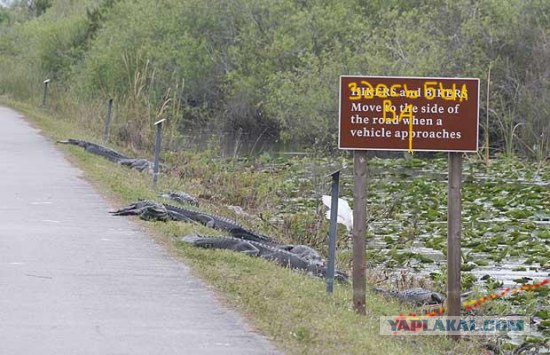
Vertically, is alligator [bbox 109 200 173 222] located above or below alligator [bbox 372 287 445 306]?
above

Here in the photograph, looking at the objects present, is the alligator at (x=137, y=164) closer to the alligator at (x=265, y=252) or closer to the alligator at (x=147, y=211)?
the alligator at (x=147, y=211)

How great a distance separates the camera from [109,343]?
8.57 meters

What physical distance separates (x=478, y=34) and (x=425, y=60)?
2.45m

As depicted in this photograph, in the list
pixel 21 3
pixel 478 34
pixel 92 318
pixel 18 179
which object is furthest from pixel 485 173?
pixel 21 3

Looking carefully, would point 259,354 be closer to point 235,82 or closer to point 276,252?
point 276,252

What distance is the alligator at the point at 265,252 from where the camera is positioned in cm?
1315

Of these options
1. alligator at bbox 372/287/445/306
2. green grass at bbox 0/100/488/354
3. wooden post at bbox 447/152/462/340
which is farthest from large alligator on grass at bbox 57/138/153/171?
wooden post at bbox 447/152/462/340

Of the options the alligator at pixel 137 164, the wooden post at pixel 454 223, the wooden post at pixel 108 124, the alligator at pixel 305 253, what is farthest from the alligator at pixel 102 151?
the wooden post at pixel 454 223

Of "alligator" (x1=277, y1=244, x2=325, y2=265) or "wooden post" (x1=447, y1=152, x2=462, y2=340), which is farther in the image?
"alligator" (x1=277, y1=244, x2=325, y2=265)

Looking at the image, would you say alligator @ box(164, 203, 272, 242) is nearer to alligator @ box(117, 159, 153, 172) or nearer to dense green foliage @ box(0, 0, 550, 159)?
alligator @ box(117, 159, 153, 172)

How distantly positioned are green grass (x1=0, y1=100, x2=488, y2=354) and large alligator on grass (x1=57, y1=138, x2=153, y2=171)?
8.50 meters

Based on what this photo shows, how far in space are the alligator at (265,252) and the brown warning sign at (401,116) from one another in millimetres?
2689

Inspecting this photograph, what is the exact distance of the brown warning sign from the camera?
1075 centimetres

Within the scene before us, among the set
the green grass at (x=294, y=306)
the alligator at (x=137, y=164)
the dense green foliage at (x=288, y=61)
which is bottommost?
the green grass at (x=294, y=306)
